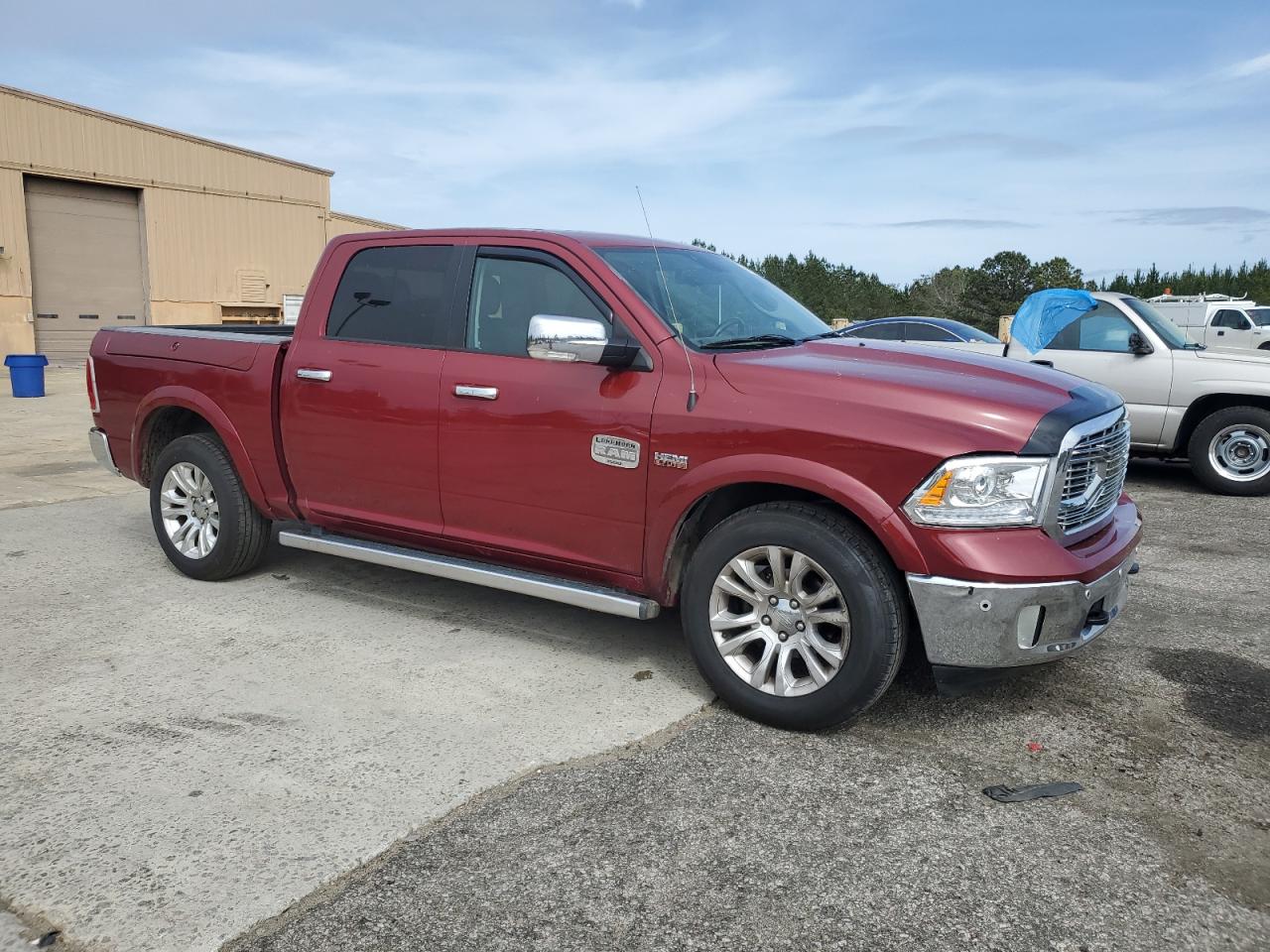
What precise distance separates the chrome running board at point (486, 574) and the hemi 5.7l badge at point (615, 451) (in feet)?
1.80

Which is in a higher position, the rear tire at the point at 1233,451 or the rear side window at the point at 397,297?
the rear side window at the point at 397,297

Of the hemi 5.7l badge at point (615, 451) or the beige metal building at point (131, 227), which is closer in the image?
the hemi 5.7l badge at point (615, 451)

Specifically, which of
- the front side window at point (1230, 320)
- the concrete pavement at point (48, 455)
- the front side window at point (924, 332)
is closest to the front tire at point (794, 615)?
the concrete pavement at point (48, 455)

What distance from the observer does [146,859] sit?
9.57ft

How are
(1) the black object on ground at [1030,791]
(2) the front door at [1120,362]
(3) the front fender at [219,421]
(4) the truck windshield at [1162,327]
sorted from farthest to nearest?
(4) the truck windshield at [1162,327] < (2) the front door at [1120,362] < (3) the front fender at [219,421] < (1) the black object on ground at [1030,791]

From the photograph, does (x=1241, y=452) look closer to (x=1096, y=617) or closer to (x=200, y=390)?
(x=1096, y=617)

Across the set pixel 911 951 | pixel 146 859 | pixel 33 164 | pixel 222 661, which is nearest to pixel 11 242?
pixel 33 164

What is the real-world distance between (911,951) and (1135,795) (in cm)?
127

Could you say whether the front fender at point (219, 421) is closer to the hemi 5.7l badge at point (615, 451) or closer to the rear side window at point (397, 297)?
the rear side window at point (397, 297)

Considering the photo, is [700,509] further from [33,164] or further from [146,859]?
[33,164]

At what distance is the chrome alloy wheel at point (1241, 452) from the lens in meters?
8.94

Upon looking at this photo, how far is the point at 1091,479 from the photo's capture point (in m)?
3.83

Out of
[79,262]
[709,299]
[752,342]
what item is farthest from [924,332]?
[79,262]

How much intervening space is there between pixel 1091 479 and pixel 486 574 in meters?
2.51
